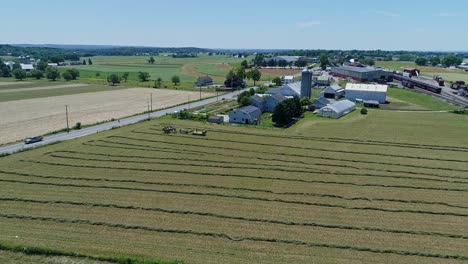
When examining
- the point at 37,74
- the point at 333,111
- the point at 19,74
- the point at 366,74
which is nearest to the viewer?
the point at 333,111

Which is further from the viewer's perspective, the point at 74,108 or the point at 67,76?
the point at 67,76

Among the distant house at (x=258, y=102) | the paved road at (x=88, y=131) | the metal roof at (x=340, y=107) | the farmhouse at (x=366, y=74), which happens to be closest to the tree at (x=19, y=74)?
the paved road at (x=88, y=131)

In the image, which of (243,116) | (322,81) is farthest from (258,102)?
(322,81)

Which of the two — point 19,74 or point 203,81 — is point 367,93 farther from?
point 19,74

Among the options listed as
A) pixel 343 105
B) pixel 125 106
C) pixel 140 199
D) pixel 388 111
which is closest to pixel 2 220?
pixel 140 199

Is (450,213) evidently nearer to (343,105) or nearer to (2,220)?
(2,220)

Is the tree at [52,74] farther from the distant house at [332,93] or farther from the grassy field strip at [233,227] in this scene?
the grassy field strip at [233,227]

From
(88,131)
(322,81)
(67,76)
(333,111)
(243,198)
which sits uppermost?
(322,81)
